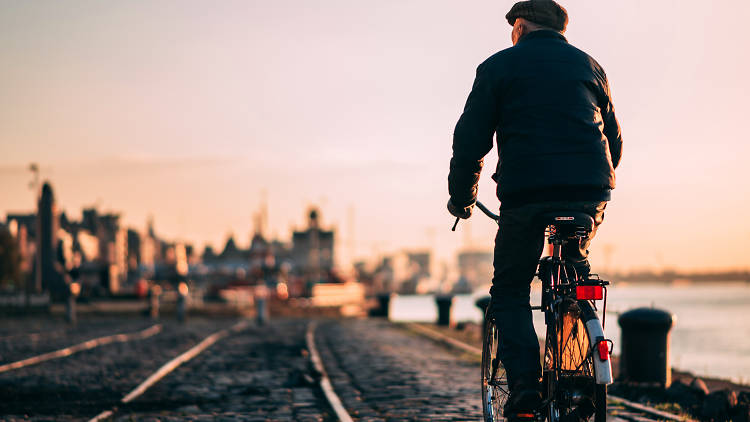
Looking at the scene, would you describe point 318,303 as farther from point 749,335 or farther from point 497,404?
point 497,404

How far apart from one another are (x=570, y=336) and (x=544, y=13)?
147cm

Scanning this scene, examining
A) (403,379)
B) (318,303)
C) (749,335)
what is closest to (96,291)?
(318,303)

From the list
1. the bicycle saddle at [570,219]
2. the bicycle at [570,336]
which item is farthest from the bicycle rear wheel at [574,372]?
the bicycle saddle at [570,219]

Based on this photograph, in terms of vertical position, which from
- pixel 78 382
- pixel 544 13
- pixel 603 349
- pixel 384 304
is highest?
pixel 544 13

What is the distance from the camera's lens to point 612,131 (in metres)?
4.21

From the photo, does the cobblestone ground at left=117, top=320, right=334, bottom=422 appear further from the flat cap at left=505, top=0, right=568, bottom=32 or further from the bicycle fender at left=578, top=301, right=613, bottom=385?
the flat cap at left=505, top=0, right=568, bottom=32

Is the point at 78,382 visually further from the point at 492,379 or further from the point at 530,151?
the point at 530,151

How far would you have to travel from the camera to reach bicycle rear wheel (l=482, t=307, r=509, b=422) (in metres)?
4.40

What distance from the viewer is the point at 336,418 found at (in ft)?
22.7

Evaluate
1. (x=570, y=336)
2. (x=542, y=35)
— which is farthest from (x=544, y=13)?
(x=570, y=336)

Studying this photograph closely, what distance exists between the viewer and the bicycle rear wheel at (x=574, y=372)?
11.7 ft

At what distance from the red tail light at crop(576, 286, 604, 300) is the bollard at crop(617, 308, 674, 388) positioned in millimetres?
5143

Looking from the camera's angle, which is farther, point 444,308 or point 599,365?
point 444,308

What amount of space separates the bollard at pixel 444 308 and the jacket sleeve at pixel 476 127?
2214 cm
